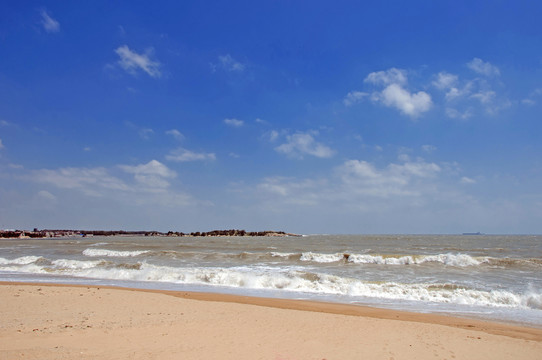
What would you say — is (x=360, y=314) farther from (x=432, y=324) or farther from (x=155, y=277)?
(x=155, y=277)

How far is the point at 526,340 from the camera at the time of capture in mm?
7285

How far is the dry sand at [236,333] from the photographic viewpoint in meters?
5.78

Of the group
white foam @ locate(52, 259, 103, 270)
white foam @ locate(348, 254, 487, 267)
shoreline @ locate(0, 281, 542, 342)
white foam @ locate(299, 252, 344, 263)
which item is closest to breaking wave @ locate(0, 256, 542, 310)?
white foam @ locate(52, 259, 103, 270)

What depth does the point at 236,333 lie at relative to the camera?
7039 mm

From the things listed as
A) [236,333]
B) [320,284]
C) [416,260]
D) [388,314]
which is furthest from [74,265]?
[416,260]

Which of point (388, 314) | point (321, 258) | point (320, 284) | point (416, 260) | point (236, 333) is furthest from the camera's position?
point (321, 258)

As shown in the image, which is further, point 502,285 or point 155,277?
point 155,277

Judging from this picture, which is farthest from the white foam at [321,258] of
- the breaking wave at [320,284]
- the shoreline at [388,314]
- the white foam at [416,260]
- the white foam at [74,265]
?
the white foam at [74,265]

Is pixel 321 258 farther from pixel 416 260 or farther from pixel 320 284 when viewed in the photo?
pixel 320 284

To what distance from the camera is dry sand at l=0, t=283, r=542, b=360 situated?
228 inches

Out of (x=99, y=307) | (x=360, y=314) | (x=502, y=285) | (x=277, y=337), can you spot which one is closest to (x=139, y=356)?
(x=277, y=337)

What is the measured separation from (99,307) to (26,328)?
2.54 meters

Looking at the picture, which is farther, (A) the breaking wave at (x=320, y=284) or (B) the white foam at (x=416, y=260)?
(B) the white foam at (x=416, y=260)

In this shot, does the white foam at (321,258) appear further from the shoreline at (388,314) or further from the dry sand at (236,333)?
the dry sand at (236,333)
